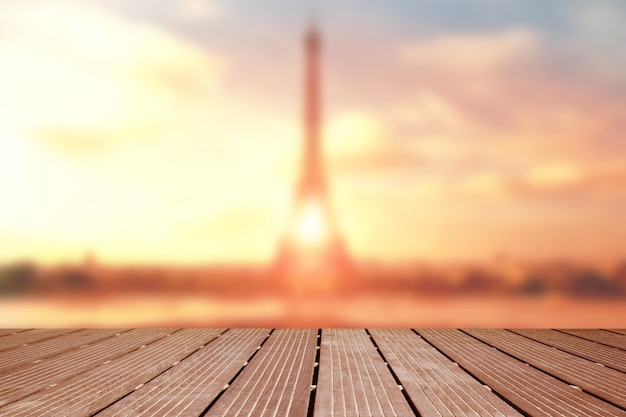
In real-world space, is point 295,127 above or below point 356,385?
above

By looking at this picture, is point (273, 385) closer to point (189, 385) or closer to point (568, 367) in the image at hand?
point (189, 385)

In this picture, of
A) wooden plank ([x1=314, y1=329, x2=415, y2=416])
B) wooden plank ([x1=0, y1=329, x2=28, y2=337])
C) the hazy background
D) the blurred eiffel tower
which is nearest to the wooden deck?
wooden plank ([x1=314, y1=329, x2=415, y2=416])

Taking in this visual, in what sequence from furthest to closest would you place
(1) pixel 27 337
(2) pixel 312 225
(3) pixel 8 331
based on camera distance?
1. (2) pixel 312 225
2. (3) pixel 8 331
3. (1) pixel 27 337

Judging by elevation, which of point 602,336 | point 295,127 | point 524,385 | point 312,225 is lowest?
point 524,385

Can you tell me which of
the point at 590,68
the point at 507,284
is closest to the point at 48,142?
the point at 507,284

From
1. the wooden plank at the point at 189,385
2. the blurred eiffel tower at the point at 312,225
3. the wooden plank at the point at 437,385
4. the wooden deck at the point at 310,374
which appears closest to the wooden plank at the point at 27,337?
the wooden deck at the point at 310,374

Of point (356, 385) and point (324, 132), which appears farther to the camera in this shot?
point (324, 132)

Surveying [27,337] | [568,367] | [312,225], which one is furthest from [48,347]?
[312,225]
